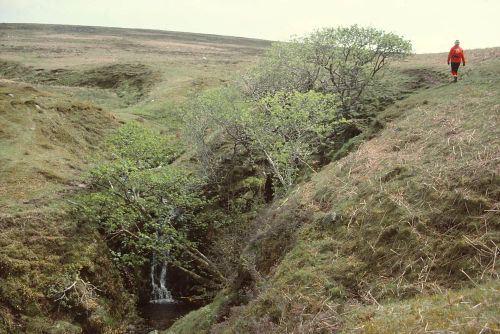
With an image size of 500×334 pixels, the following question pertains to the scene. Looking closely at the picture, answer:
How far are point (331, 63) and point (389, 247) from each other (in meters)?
17.9

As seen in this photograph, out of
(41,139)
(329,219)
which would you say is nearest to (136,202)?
(41,139)

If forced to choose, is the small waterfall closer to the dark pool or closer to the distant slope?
the dark pool

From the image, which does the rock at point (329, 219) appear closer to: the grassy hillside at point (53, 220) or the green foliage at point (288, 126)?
the green foliage at point (288, 126)

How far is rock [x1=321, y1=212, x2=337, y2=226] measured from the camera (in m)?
11.1

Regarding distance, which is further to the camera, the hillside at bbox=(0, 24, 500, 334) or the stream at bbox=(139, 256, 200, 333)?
the stream at bbox=(139, 256, 200, 333)

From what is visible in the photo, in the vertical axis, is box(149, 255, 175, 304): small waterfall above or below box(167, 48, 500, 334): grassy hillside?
below

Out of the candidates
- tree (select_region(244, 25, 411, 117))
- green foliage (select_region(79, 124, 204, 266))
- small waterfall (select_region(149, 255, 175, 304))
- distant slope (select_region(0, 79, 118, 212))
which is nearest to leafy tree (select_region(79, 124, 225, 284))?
green foliage (select_region(79, 124, 204, 266))

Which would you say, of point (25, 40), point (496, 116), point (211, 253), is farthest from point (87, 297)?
point (25, 40)

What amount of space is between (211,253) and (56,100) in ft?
59.3

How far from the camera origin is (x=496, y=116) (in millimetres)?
13047

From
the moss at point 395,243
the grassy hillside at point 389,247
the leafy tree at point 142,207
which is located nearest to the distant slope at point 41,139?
the leafy tree at point 142,207

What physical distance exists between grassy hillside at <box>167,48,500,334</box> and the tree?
10.6m

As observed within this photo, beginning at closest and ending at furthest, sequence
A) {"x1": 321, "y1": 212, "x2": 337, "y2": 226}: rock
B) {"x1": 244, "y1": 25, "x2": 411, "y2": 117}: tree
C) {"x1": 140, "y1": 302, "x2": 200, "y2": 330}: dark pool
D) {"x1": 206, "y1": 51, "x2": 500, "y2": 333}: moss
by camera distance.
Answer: {"x1": 206, "y1": 51, "x2": 500, "y2": 333}: moss < {"x1": 321, "y1": 212, "x2": 337, "y2": 226}: rock < {"x1": 140, "y1": 302, "x2": 200, "y2": 330}: dark pool < {"x1": 244, "y1": 25, "x2": 411, "y2": 117}: tree

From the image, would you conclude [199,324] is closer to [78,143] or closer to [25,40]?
[78,143]
